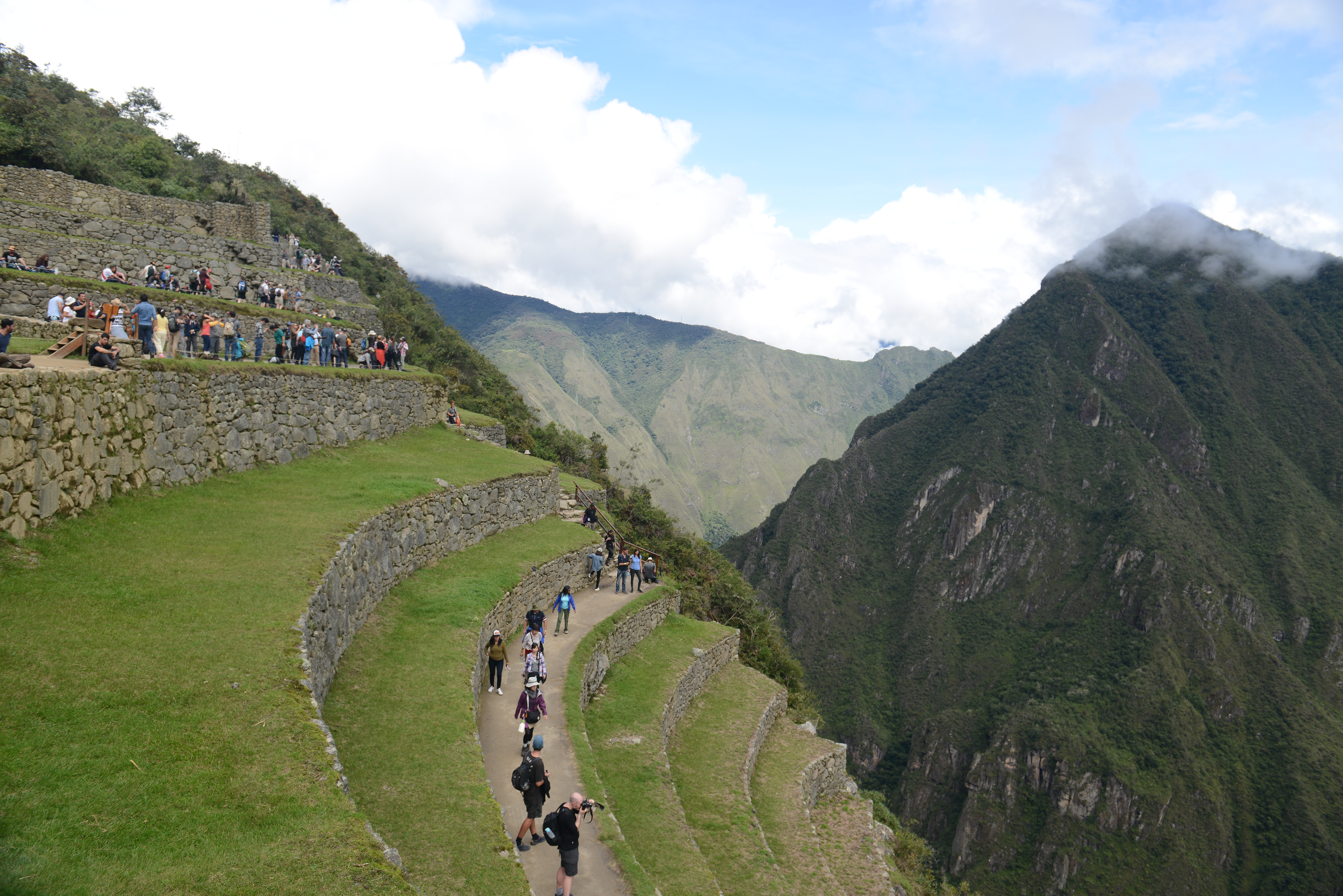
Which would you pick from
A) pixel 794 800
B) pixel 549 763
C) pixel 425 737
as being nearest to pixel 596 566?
pixel 794 800

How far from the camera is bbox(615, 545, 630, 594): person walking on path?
26844mm

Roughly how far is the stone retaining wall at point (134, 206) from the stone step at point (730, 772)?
29.4 meters

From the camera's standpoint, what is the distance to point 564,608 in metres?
20.6

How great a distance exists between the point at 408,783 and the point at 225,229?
1317 inches

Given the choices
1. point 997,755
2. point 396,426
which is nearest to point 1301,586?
point 997,755

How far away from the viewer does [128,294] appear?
69.2 feet

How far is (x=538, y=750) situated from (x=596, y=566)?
1489 cm

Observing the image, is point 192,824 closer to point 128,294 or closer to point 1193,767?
point 128,294

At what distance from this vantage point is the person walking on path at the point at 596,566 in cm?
2545

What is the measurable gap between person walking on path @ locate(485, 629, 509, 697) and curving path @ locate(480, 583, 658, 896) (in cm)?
16

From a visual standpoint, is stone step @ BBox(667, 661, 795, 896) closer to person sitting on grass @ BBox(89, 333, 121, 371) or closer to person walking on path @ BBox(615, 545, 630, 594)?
person walking on path @ BBox(615, 545, 630, 594)

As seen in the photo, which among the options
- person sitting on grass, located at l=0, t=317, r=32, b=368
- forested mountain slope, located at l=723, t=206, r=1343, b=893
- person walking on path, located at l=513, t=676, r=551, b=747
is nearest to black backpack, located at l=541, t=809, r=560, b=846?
person walking on path, located at l=513, t=676, r=551, b=747

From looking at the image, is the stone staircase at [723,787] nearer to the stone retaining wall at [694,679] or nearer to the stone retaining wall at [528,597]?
the stone retaining wall at [694,679]

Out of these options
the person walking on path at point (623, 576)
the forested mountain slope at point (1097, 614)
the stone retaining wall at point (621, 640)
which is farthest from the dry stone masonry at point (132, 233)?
the forested mountain slope at point (1097, 614)
